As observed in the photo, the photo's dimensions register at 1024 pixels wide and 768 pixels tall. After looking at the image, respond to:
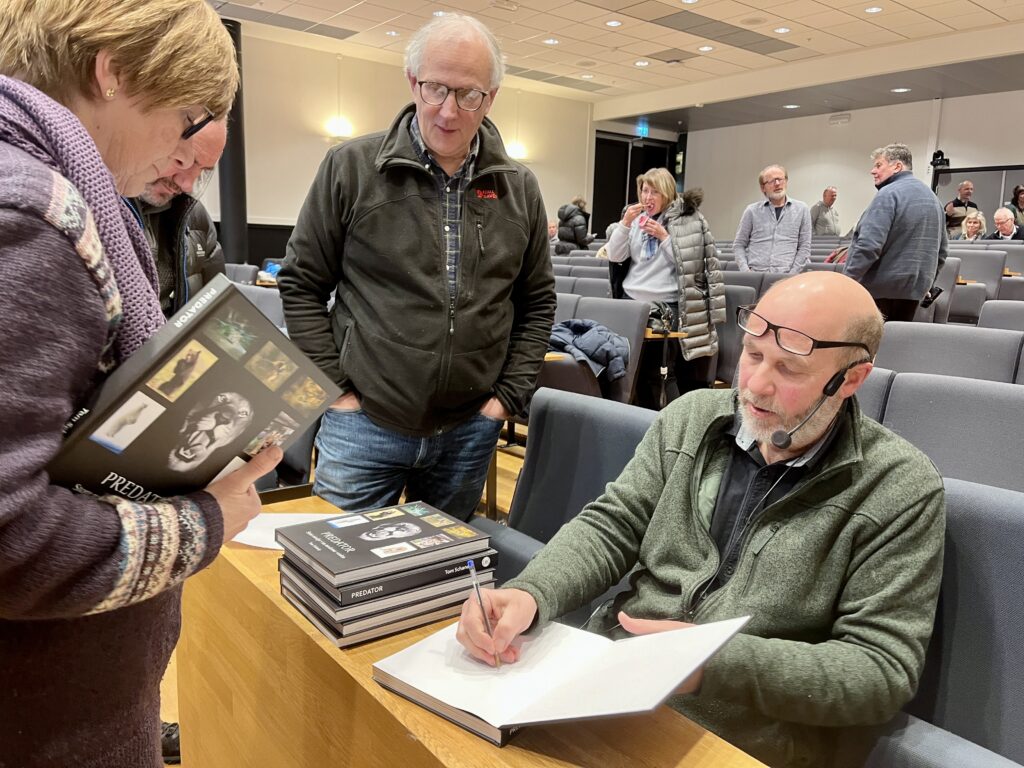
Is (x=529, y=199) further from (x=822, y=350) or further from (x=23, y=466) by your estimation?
(x=23, y=466)

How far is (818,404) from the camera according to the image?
1.22 meters

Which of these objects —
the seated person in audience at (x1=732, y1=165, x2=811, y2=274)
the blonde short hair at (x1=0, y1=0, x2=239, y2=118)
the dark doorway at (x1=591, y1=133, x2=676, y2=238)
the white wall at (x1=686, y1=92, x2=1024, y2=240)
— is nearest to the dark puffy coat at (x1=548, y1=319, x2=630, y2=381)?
the blonde short hair at (x1=0, y1=0, x2=239, y2=118)

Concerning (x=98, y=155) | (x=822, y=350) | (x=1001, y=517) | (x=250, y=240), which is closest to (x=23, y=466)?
(x=98, y=155)

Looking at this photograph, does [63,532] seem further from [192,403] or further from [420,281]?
[420,281]

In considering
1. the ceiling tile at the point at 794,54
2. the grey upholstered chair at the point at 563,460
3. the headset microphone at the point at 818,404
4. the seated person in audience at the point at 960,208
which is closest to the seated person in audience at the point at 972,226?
the seated person in audience at the point at 960,208

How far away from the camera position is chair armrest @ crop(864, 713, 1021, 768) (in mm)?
956

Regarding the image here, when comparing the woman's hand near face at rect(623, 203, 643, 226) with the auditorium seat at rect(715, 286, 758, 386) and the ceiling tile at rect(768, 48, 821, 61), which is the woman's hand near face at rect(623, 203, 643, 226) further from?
the ceiling tile at rect(768, 48, 821, 61)

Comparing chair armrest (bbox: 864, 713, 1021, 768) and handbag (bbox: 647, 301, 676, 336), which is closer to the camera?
chair armrest (bbox: 864, 713, 1021, 768)

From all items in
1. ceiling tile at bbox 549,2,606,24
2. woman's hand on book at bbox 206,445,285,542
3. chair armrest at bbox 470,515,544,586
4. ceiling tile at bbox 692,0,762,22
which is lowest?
chair armrest at bbox 470,515,544,586

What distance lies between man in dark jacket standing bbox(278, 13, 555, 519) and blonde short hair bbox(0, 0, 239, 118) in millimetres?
888

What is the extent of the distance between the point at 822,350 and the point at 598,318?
273 cm

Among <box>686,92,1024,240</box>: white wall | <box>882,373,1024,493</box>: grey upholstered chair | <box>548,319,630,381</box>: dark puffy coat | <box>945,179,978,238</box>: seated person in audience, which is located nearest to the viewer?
<box>882,373,1024,493</box>: grey upholstered chair

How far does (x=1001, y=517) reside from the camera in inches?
44.1

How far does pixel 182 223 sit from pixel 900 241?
3832mm
